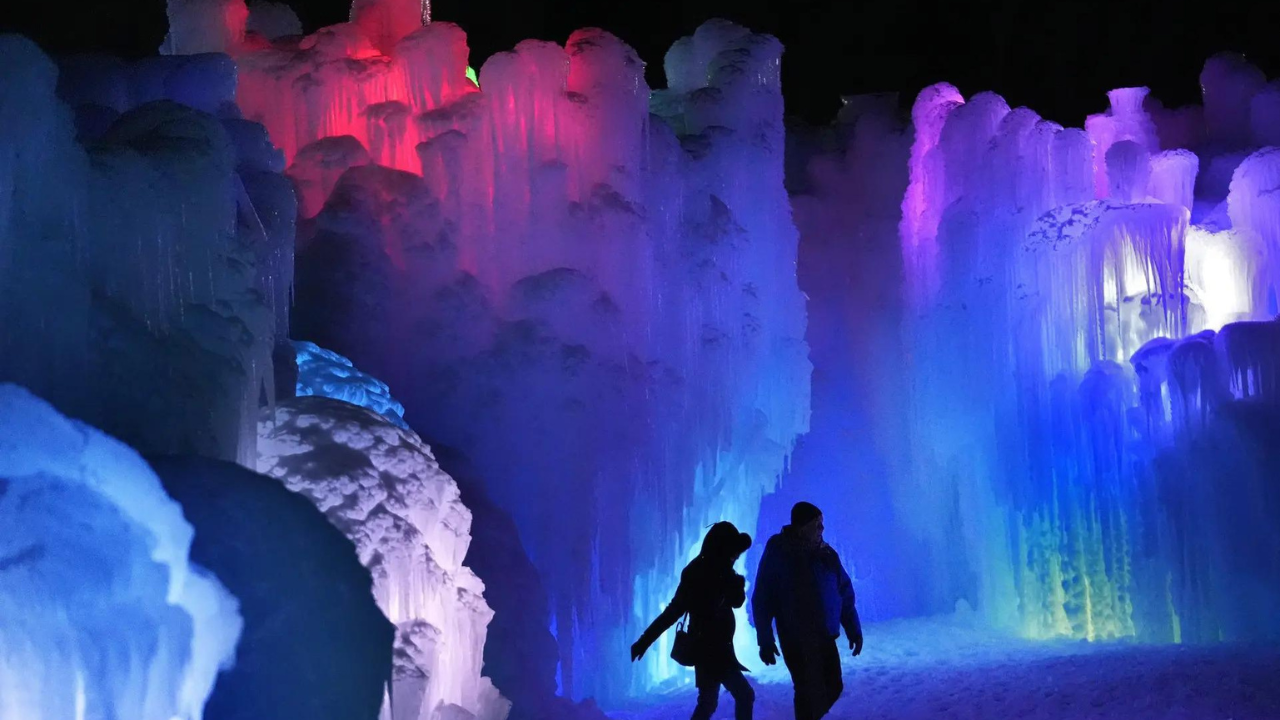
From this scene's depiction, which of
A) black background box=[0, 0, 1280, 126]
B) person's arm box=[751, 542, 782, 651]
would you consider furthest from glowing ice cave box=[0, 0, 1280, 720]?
black background box=[0, 0, 1280, 126]

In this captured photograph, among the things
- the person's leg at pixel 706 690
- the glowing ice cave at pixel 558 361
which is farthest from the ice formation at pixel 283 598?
the person's leg at pixel 706 690

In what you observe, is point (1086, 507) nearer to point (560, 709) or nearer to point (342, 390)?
point (560, 709)

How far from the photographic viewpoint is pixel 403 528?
23.3 feet

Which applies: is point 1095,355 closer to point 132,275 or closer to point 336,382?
point 336,382

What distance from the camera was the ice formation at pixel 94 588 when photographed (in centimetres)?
461

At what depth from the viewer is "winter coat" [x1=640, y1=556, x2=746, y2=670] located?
6.47 metres

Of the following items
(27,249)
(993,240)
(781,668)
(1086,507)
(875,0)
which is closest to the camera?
(27,249)

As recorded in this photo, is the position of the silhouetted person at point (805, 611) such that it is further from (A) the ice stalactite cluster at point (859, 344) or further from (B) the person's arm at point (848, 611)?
(A) the ice stalactite cluster at point (859, 344)

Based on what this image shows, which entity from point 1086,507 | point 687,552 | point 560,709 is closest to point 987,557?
point 1086,507

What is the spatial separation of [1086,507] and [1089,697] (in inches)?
181

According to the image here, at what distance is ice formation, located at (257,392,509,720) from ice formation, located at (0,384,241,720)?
1671 mm

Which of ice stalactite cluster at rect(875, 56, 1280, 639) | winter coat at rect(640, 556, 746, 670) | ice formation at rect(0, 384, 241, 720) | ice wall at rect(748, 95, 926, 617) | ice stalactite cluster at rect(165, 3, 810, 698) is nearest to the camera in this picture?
ice formation at rect(0, 384, 241, 720)

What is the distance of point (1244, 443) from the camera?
12.0 metres

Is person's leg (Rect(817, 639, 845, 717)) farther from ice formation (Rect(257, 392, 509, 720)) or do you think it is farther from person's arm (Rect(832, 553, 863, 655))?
ice formation (Rect(257, 392, 509, 720))
